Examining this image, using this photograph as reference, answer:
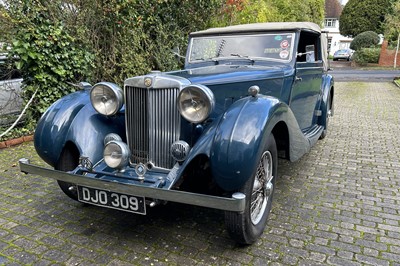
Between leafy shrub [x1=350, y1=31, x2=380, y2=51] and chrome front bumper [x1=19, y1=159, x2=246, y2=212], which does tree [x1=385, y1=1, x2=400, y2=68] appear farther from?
chrome front bumper [x1=19, y1=159, x2=246, y2=212]

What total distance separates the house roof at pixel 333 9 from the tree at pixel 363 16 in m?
17.8

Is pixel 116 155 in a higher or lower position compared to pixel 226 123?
lower

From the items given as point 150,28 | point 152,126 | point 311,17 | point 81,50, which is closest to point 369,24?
point 311,17

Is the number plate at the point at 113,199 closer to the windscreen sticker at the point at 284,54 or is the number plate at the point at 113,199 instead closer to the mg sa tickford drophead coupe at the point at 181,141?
the mg sa tickford drophead coupe at the point at 181,141

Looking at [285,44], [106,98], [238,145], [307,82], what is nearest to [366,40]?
[307,82]

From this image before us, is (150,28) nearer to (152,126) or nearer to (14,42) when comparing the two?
(14,42)

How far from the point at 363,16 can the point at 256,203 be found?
3493cm

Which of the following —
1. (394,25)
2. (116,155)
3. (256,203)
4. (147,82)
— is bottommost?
(256,203)

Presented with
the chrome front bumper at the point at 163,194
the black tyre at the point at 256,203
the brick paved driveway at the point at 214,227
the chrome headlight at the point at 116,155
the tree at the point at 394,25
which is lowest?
the brick paved driveway at the point at 214,227

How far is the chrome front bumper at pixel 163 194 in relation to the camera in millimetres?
2176

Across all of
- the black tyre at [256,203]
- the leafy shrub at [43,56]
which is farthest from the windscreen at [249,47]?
the leafy shrub at [43,56]

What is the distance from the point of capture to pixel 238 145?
7.70ft

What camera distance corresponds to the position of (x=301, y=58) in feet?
13.4

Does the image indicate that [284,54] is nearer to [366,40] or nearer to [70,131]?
[70,131]
